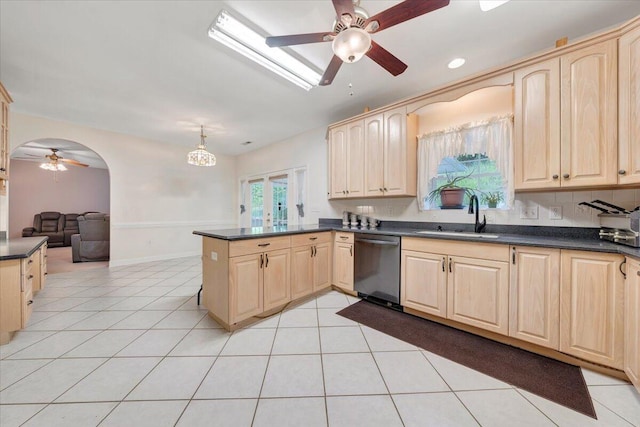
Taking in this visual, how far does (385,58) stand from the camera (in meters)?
1.69

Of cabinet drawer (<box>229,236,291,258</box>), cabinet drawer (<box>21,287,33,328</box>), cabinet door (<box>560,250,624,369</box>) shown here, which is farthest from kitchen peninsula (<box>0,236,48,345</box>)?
cabinet door (<box>560,250,624,369</box>)

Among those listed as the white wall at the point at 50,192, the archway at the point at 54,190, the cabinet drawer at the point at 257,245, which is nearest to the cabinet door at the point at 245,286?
the cabinet drawer at the point at 257,245

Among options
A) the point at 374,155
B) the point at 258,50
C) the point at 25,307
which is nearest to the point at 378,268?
the point at 374,155

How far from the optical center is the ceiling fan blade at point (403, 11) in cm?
126

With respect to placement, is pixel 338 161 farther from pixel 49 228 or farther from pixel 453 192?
pixel 49 228

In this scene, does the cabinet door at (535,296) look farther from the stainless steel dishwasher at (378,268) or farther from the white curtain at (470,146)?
the stainless steel dishwasher at (378,268)

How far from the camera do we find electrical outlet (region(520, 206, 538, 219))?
222 cm

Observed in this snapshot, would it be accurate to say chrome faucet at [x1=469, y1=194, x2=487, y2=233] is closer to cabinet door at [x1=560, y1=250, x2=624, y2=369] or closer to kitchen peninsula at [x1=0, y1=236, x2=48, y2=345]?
cabinet door at [x1=560, y1=250, x2=624, y2=369]

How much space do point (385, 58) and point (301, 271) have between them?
2247mm

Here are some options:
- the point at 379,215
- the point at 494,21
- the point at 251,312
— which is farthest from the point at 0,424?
the point at 494,21

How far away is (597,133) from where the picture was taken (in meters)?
1.69

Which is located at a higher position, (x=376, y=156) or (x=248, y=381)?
(x=376, y=156)

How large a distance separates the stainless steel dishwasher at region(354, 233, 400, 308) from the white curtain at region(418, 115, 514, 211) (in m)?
0.80

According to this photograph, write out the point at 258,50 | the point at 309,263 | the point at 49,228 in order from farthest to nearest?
the point at 49,228, the point at 309,263, the point at 258,50
